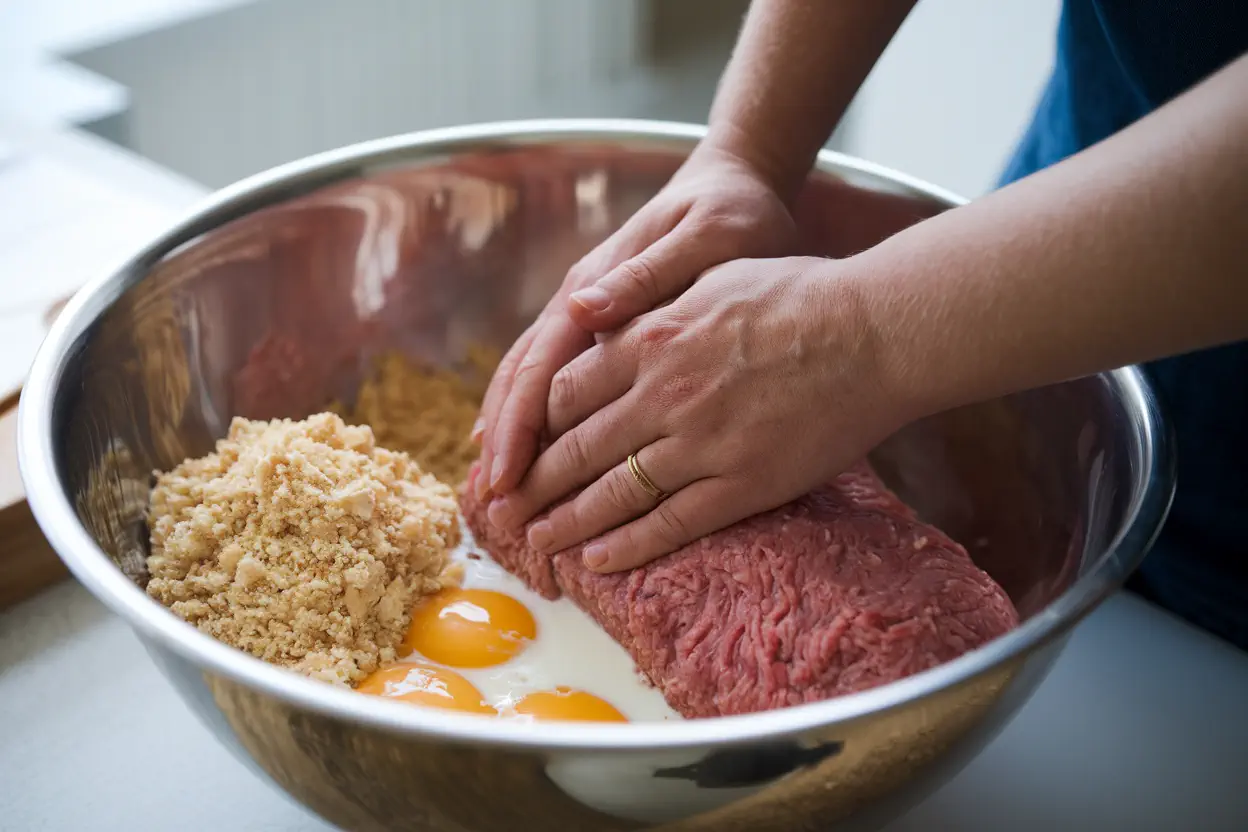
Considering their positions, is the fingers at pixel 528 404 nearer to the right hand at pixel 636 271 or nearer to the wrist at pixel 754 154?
the right hand at pixel 636 271

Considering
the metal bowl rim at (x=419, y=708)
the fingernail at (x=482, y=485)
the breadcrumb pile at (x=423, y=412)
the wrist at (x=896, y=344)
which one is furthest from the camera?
the breadcrumb pile at (x=423, y=412)

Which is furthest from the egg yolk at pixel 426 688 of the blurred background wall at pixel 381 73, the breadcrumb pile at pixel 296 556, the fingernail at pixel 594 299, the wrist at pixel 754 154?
the blurred background wall at pixel 381 73

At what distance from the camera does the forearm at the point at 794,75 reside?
1.09m

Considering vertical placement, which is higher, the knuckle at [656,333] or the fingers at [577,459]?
the knuckle at [656,333]

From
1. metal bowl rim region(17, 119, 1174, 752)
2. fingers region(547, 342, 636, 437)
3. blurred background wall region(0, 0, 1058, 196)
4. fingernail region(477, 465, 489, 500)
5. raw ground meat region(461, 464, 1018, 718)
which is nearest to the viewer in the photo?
metal bowl rim region(17, 119, 1174, 752)

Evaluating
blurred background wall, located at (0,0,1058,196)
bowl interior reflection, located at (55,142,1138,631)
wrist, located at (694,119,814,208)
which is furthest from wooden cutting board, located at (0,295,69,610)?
blurred background wall, located at (0,0,1058,196)

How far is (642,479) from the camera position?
0.97 metres

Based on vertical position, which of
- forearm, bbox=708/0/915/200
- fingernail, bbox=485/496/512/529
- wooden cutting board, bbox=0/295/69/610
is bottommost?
wooden cutting board, bbox=0/295/69/610

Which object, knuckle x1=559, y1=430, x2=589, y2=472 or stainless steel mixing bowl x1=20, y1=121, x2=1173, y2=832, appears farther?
knuckle x1=559, y1=430, x2=589, y2=472

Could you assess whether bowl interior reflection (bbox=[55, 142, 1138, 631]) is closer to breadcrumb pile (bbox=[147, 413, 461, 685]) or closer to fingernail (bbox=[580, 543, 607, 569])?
breadcrumb pile (bbox=[147, 413, 461, 685])

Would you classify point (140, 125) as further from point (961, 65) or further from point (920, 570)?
point (920, 570)

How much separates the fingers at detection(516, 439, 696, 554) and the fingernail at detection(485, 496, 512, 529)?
5 centimetres

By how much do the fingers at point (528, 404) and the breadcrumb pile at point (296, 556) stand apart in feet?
0.32

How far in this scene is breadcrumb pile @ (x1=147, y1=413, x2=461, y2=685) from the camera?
976mm
